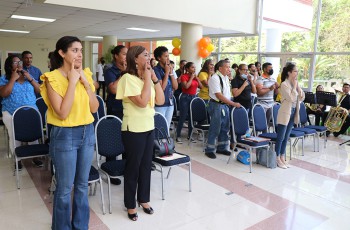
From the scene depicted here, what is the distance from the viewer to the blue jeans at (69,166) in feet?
6.35

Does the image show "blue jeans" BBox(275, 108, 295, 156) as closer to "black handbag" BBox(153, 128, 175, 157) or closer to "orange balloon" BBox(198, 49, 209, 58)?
"black handbag" BBox(153, 128, 175, 157)

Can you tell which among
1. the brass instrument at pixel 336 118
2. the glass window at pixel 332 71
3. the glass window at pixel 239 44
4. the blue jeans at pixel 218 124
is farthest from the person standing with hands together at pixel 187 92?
the glass window at pixel 239 44

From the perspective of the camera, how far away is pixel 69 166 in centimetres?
197

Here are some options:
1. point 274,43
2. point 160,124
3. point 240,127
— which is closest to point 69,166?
point 160,124

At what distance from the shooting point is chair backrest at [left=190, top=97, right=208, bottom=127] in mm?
5152

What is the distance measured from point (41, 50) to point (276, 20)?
1228 cm

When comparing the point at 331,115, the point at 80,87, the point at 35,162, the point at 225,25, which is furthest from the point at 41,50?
the point at 80,87

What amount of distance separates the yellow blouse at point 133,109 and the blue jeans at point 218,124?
219cm

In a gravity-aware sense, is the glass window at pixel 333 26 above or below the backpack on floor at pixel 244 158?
above

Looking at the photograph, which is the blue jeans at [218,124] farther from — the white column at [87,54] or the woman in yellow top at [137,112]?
the white column at [87,54]

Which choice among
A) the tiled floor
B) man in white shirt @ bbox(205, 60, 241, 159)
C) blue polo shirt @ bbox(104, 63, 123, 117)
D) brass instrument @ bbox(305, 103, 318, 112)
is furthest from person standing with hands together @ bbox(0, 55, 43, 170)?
brass instrument @ bbox(305, 103, 318, 112)

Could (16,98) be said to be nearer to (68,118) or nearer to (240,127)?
(68,118)

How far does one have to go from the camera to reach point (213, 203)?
3033 mm

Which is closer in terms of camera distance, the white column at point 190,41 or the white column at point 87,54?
the white column at point 190,41
